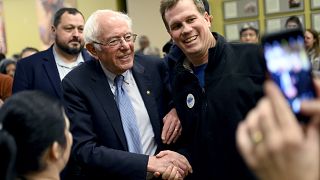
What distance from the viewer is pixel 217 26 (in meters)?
6.95

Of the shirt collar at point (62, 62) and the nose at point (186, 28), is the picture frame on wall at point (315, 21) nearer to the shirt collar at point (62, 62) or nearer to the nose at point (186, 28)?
the shirt collar at point (62, 62)

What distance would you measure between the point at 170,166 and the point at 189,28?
25.6 inches

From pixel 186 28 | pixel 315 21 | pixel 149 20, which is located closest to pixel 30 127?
pixel 186 28

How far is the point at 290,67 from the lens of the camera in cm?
90

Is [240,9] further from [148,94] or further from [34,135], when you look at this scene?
[34,135]

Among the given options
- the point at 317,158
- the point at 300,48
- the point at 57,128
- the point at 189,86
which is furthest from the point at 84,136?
the point at 317,158

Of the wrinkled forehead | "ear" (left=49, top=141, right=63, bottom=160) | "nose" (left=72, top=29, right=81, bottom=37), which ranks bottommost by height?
"ear" (left=49, top=141, right=63, bottom=160)

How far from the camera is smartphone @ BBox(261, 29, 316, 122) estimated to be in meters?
0.89

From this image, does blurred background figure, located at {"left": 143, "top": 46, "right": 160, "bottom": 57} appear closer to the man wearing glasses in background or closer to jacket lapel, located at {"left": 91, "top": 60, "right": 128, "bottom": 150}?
the man wearing glasses in background

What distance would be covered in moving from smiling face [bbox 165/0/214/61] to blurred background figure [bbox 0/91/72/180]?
0.84m

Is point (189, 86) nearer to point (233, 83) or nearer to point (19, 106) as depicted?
point (233, 83)

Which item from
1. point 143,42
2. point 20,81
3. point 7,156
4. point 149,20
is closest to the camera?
point 7,156

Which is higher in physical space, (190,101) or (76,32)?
(76,32)

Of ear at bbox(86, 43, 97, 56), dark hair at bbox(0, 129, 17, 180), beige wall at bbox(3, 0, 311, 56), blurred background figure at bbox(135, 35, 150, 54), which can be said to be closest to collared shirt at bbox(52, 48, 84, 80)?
ear at bbox(86, 43, 97, 56)
